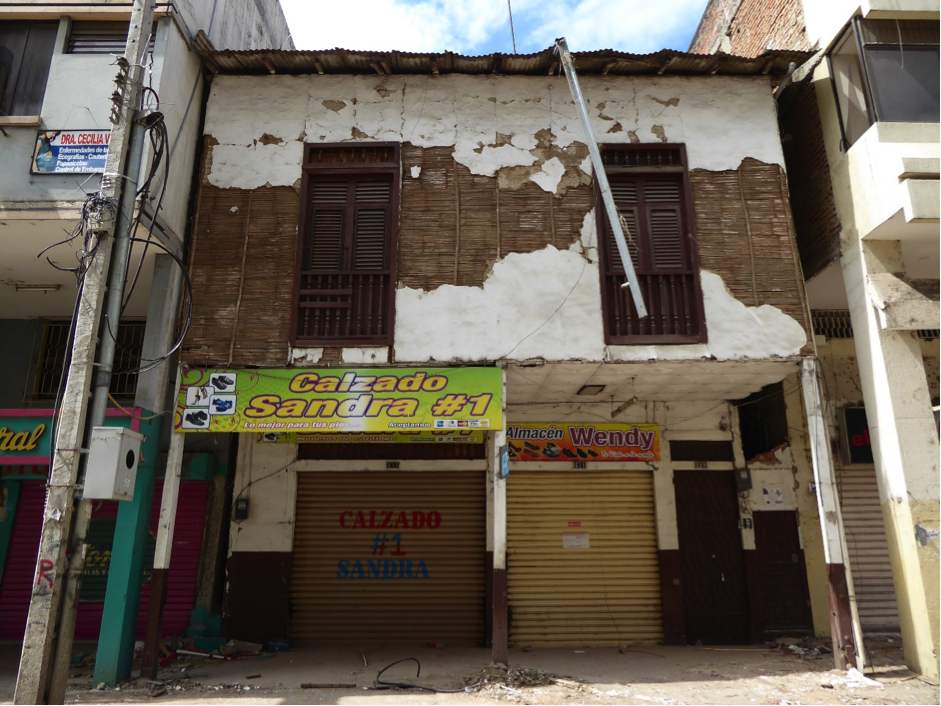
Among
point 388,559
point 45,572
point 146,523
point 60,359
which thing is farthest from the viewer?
point 60,359

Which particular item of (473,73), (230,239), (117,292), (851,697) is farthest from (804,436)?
(117,292)

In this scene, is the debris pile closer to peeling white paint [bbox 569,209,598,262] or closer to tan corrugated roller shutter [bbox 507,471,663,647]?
tan corrugated roller shutter [bbox 507,471,663,647]

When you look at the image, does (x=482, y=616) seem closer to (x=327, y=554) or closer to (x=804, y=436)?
(x=327, y=554)

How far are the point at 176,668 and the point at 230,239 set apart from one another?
5714 mm

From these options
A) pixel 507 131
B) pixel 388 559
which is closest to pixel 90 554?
pixel 388 559

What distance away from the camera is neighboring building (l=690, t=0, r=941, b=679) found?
24.3 feet

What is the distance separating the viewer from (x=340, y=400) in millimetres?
7918

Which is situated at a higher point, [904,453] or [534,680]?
[904,453]

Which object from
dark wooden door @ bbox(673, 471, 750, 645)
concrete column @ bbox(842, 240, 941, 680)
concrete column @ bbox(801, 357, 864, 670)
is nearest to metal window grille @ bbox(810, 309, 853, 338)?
concrete column @ bbox(842, 240, 941, 680)

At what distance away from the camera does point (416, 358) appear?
812 cm

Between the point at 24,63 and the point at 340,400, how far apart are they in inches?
246

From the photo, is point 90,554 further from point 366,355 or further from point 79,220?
point 366,355

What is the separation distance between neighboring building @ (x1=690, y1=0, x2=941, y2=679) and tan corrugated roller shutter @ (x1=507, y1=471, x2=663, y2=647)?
3.47 metres

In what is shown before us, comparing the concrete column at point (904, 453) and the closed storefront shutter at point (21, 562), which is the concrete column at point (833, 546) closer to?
the concrete column at point (904, 453)
